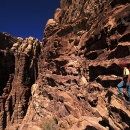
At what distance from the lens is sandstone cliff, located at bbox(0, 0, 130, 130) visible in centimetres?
815

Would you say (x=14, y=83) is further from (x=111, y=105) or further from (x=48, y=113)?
(x=111, y=105)

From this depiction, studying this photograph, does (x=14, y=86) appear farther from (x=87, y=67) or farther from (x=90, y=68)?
(x=90, y=68)

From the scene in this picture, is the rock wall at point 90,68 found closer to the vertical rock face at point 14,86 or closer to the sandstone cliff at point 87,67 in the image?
the sandstone cliff at point 87,67

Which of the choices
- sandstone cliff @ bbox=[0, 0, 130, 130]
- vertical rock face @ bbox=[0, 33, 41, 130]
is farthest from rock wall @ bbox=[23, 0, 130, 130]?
vertical rock face @ bbox=[0, 33, 41, 130]

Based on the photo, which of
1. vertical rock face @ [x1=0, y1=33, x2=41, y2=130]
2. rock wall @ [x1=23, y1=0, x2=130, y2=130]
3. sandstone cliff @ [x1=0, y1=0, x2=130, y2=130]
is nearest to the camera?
rock wall @ [x1=23, y1=0, x2=130, y2=130]

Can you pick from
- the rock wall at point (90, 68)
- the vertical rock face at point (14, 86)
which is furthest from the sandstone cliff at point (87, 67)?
the vertical rock face at point (14, 86)

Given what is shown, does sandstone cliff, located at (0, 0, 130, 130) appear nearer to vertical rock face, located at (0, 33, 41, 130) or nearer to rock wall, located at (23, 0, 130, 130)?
rock wall, located at (23, 0, 130, 130)

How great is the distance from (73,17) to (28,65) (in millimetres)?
18972

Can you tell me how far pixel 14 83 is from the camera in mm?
29797

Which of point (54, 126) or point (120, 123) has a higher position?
point (120, 123)

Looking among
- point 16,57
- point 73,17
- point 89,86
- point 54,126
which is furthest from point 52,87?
point 16,57

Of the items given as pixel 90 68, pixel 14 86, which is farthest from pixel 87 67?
pixel 14 86

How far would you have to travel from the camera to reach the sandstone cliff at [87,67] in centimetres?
815

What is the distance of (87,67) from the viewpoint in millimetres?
12234
